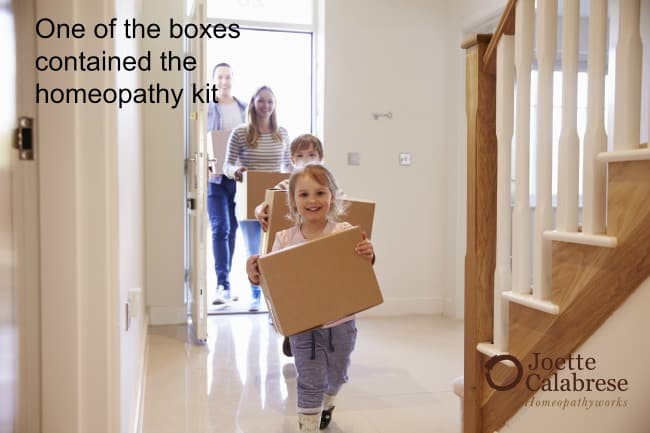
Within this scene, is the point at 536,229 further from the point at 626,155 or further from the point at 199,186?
the point at 199,186

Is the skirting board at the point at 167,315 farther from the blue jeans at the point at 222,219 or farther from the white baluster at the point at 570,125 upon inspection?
the white baluster at the point at 570,125

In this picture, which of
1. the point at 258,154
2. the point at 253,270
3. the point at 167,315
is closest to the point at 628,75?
the point at 253,270

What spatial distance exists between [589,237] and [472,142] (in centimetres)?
50

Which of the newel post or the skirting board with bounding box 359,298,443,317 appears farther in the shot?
the skirting board with bounding box 359,298,443,317

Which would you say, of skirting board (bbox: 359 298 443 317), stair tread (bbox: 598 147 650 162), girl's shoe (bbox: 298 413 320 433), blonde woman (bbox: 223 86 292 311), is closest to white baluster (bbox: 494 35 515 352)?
stair tread (bbox: 598 147 650 162)

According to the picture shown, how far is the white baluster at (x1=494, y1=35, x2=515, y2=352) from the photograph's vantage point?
67.1 inches

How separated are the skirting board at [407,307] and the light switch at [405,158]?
3.23ft

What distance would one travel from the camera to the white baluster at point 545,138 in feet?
5.27

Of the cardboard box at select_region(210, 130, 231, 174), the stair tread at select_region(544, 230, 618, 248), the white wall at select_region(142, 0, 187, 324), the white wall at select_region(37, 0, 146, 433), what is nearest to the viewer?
the white wall at select_region(37, 0, 146, 433)

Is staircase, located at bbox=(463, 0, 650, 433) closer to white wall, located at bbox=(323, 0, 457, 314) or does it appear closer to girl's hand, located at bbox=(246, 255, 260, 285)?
girl's hand, located at bbox=(246, 255, 260, 285)

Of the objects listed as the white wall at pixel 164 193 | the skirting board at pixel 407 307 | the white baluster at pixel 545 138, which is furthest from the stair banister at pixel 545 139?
the white wall at pixel 164 193

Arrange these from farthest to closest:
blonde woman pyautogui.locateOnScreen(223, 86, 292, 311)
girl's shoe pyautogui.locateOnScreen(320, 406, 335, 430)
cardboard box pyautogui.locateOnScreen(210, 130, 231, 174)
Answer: cardboard box pyautogui.locateOnScreen(210, 130, 231, 174) < blonde woman pyautogui.locateOnScreen(223, 86, 292, 311) < girl's shoe pyautogui.locateOnScreen(320, 406, 335, 430)

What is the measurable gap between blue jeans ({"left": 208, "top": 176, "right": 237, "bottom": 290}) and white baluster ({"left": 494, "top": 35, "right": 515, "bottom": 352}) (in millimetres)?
2509

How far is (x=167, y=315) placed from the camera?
3713 millimetres
